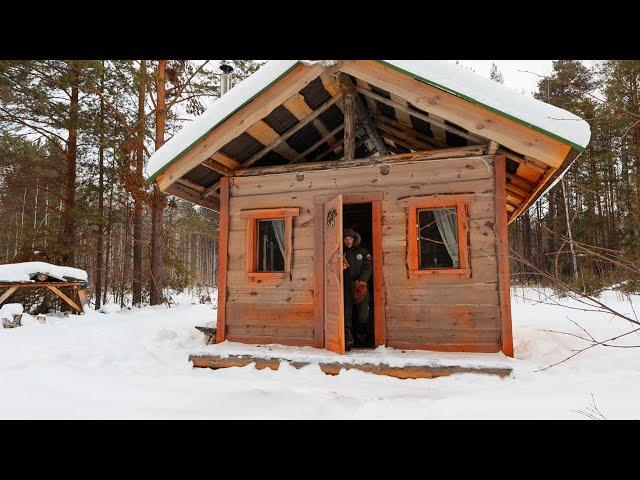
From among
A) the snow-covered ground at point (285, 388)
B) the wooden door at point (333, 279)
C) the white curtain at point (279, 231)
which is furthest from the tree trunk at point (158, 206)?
the wooden door at point (333, 279)

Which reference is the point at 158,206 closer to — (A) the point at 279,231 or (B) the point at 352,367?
(A) the point at 279,231

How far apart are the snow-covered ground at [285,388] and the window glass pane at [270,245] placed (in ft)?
6.39

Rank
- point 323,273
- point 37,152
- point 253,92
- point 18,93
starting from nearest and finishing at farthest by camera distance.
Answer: point 253,92
point 323,273
point 18,93
point 37,152

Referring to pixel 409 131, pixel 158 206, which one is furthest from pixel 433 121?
pixel 158 206

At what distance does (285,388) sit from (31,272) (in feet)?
32.9

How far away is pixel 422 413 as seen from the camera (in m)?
3.77

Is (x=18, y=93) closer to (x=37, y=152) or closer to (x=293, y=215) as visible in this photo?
(x=37, y=152)

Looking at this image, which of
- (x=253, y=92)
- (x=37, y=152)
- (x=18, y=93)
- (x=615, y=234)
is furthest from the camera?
(x=615, y=234)

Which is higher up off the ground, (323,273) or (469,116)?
(469,116)

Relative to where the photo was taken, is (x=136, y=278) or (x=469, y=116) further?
(x=136, y=278)

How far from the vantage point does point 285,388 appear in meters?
4.64

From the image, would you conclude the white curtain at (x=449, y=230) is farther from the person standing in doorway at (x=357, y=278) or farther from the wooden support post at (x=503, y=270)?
the person standing in doorway at (x=357, y=278)
